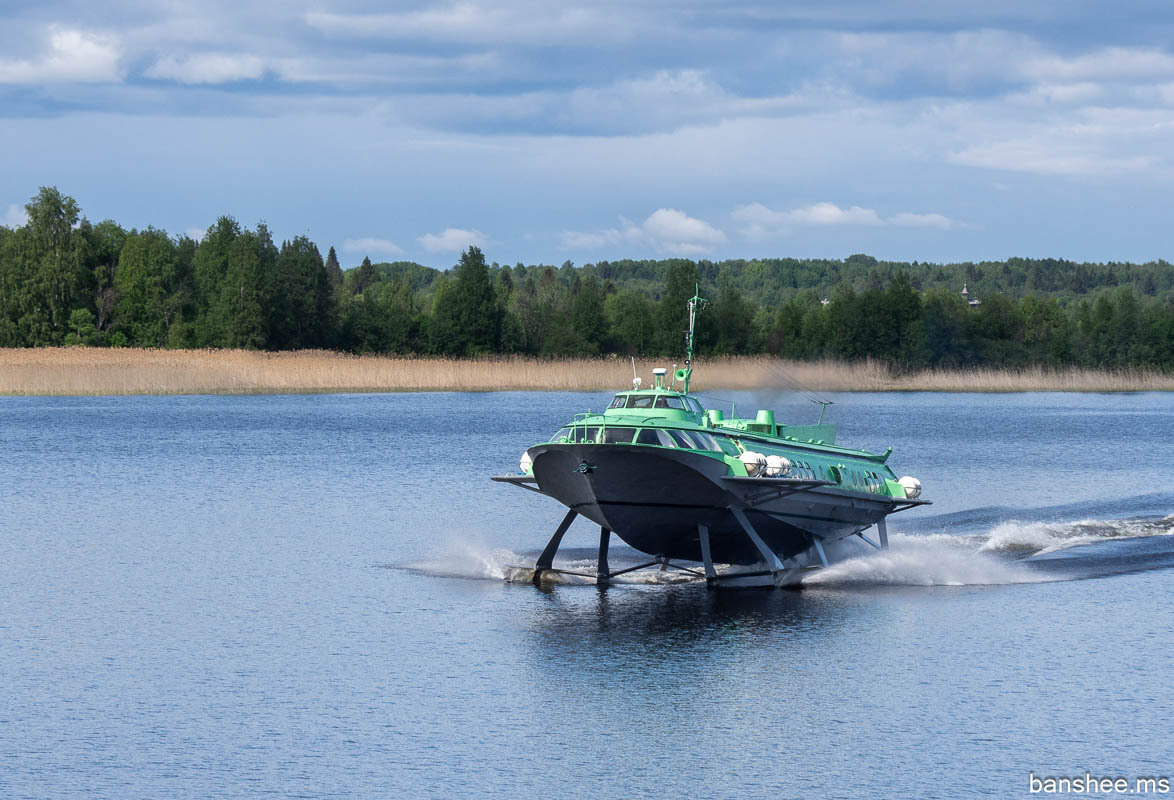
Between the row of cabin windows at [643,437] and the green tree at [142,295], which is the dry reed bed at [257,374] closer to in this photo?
the green tree at [142,295]

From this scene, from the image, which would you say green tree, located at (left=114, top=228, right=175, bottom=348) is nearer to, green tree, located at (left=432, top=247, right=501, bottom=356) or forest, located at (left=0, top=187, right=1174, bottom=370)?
forest, located at (left=0, top=187, right=1174, bottom=370)

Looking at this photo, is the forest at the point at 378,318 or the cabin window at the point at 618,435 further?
the forest at the point at 378,318

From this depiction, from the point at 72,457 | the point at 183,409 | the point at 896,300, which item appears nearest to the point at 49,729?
the point at 72,457

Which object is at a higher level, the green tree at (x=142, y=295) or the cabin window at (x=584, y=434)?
the green tree at (x=142, y=295)

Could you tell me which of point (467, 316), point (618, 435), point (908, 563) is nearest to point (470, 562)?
point (618, 435)

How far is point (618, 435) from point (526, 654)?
4.63 m

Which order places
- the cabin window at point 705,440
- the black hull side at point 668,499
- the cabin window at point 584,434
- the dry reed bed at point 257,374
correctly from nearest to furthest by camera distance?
the black hull side at point 668,499
the cabin window at point 584,434
the cabin window at point 705,440
the dry reed bed at point 257,374

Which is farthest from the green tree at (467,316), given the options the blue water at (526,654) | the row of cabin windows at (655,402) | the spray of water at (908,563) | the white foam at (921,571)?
the row of cabin windows at (655,402)

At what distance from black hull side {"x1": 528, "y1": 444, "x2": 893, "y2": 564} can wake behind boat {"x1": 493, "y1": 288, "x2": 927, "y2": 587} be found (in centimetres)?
2

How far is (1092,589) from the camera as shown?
2819cm

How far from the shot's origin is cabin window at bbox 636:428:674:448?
80.2 ft

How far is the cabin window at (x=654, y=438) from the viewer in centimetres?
2444

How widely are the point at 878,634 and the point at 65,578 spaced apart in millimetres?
15032

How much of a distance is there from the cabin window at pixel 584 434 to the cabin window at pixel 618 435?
172 millimetres
